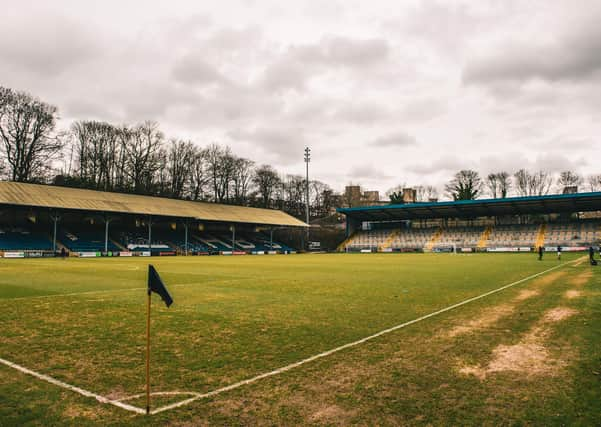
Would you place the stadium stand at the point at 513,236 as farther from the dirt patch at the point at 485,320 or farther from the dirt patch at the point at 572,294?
the dirt patch at the point at 485,320

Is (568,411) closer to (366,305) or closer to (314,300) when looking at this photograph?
(366,305)

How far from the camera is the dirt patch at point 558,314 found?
10.2 metres

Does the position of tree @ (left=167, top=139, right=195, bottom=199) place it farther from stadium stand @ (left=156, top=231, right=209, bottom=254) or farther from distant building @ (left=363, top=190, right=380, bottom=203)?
distant building @ (left=363, top=190, right=380, bottom=203)

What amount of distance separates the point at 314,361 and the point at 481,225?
245 feet

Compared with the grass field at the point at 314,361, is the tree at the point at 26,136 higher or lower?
higher

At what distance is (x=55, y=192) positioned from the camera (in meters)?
48.0

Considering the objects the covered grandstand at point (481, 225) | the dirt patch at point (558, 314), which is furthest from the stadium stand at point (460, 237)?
the dirt patch at point (558, 314)

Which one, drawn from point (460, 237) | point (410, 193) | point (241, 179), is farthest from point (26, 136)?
point (410, 193)

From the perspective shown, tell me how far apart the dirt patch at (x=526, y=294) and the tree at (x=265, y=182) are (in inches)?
3099

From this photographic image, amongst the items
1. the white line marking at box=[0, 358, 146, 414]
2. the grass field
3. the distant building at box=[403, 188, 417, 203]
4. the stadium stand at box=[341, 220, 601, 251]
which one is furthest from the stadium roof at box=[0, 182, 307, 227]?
the distant building at box=[403, 188, 417, 203]

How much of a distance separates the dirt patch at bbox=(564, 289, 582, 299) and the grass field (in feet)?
1.85

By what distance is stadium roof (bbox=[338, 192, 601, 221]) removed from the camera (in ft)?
202

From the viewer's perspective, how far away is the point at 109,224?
56.9 m

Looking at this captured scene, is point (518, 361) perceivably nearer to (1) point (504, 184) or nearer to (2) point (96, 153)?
(2) point (96, 153)
